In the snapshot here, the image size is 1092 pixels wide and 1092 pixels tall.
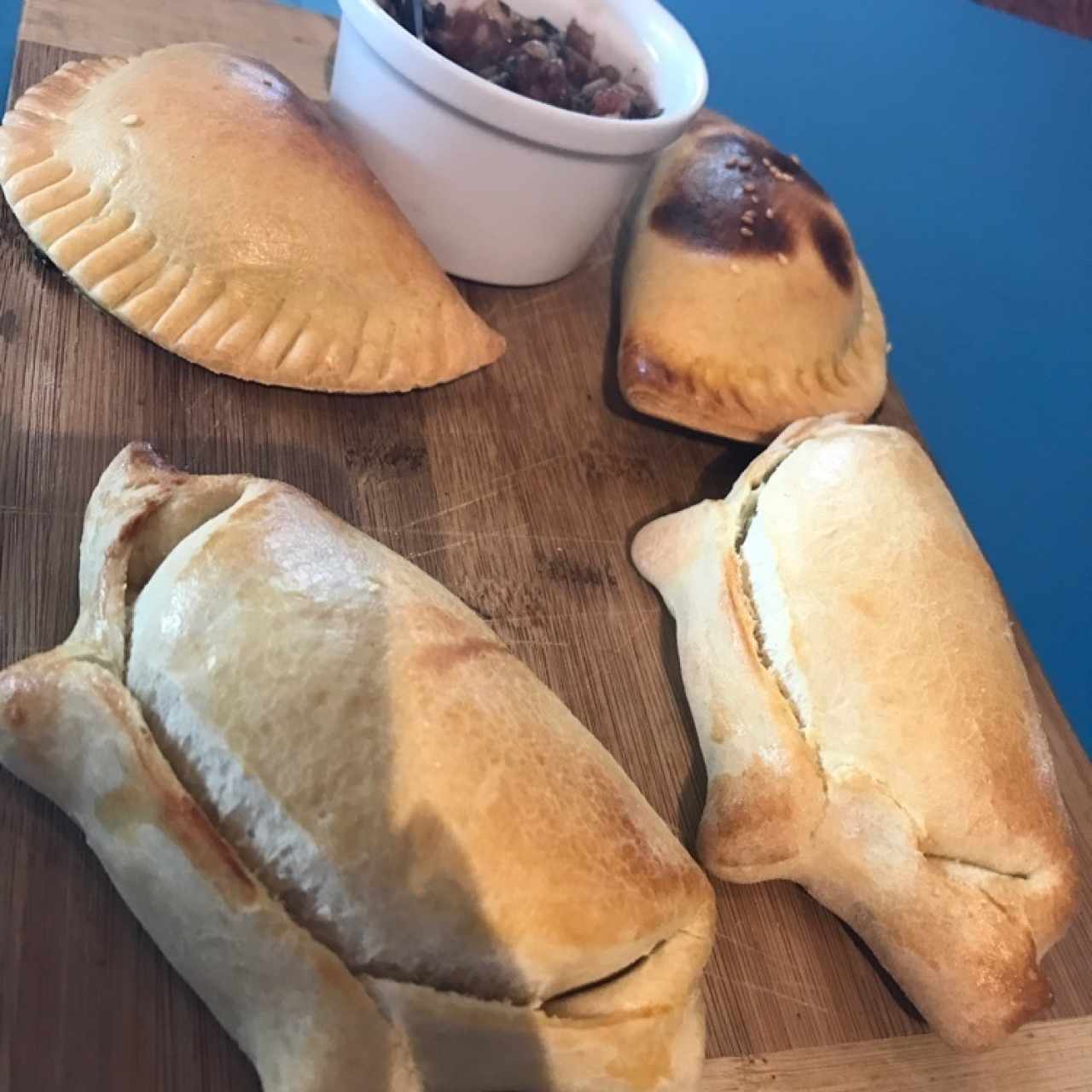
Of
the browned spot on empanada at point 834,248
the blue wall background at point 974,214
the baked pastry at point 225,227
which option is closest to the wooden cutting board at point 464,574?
the baked pastry at point 225,227

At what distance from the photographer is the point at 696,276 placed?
1.43 m

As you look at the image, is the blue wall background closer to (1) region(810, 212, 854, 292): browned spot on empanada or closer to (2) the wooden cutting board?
(1) region(810, 212, 854, 292): browned spot on empanada

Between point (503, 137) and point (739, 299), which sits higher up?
point (503, 137)

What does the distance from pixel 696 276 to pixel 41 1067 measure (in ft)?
3.78

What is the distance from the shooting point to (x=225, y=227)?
118 cm

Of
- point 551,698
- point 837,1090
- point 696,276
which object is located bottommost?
point 837,1090

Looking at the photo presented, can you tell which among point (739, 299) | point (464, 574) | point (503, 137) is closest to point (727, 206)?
point (739, 299)

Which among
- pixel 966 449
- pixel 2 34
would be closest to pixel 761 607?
pixel 966 449

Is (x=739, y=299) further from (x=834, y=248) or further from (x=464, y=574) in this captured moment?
(x=464, y=574)

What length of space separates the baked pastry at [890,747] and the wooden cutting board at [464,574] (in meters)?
0.06

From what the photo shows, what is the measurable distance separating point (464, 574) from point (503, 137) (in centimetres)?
54

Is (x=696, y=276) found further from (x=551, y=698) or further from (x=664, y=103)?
(x=551, y=698)

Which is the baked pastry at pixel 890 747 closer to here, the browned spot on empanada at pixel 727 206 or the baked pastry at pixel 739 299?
the baked pastry at pixel 739 299

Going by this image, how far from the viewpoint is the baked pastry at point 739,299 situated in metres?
1.39
